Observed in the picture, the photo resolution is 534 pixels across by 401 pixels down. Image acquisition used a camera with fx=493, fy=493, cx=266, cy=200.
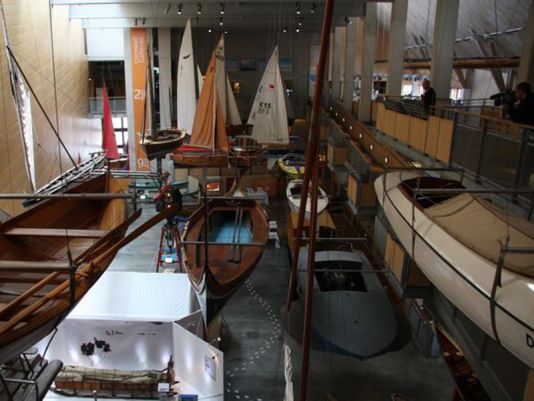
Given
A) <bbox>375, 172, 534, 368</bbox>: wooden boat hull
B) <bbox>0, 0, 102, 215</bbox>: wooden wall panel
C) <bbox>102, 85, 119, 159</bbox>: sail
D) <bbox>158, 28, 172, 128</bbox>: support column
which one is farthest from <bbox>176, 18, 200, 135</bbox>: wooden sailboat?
<bbox>375, 172, 534, 368</bbox>: wooden boat hull

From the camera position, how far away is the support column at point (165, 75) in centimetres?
1908

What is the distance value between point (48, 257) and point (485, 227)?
464cm

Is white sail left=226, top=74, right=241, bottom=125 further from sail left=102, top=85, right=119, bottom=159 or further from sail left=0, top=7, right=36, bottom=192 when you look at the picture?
sail left=0, top=7, right=36, bottom=192

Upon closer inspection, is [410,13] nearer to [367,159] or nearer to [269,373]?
[367,159]

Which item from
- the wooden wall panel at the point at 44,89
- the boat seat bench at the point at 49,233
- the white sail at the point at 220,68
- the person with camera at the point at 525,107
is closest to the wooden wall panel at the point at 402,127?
the person with camera at the point at 525,107

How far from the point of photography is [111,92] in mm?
26219

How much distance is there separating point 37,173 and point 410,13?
17428 millimetres

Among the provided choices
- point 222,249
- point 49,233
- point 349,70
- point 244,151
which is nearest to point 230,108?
point 244,151

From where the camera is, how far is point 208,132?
13.2 metres

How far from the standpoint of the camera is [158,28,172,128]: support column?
19.1 m

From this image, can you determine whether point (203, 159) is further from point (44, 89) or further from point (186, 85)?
point (44, 89)

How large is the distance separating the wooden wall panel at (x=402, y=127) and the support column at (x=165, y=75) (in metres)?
11.0

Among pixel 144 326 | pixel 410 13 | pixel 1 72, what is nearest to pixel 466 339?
pixel 144 326

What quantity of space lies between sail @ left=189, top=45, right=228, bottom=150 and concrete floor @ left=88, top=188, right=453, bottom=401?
478cm
